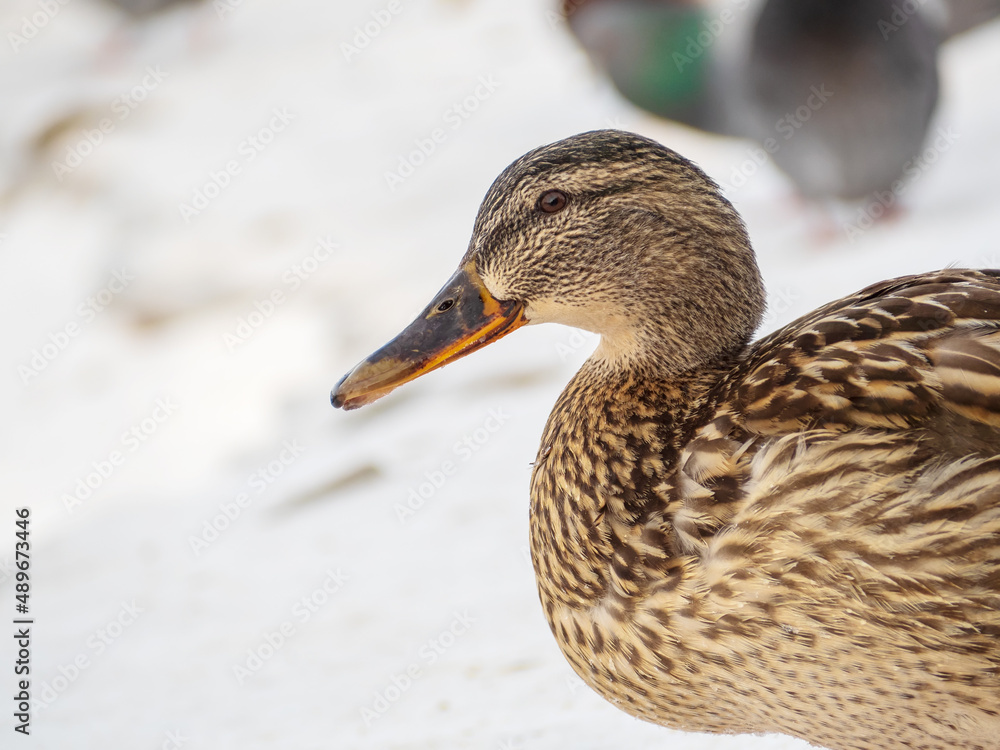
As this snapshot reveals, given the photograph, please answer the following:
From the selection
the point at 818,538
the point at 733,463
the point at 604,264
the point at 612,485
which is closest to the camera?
the point at 818,538

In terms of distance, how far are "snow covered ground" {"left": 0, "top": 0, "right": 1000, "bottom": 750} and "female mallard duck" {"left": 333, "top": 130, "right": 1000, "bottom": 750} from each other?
51cm

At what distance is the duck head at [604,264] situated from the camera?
1812 millimetres

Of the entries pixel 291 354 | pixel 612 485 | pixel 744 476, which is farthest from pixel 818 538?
pixel 291 354

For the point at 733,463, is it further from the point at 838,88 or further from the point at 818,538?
the point at 838,88

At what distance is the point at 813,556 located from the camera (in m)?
1.47

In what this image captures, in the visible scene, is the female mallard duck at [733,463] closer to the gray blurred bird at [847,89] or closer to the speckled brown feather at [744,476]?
the speckled brown feather at [744,476]

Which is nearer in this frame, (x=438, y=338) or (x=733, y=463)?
(x=733, y=463)

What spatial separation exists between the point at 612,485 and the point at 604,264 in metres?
0.37

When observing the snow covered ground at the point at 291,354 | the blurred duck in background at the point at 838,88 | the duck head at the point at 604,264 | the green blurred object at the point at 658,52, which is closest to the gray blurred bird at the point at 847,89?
the blurred duck in background at the point at 838,88

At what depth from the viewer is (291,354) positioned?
4.36 m

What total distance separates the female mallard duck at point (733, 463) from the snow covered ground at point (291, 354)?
51cm

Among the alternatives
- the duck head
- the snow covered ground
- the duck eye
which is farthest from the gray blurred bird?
the duck eye

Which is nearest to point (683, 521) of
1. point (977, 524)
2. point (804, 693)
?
point (804, 693)

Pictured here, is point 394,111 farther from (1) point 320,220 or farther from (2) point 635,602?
(2) point 635,602
